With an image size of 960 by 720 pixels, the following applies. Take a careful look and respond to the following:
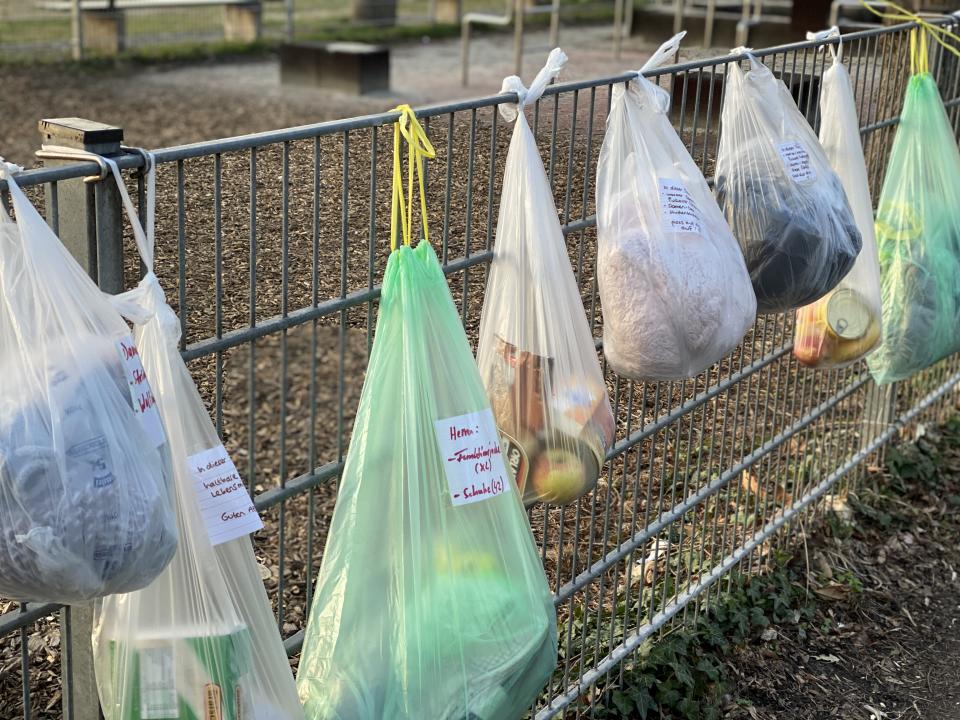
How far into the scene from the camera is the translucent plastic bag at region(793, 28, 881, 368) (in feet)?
10.5

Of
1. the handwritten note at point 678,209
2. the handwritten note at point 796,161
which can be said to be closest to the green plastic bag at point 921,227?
the handwritten note at point 796,161

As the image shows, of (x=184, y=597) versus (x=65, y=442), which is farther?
(x=184, y=597)

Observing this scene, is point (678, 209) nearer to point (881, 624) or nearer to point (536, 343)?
point (536, 343)

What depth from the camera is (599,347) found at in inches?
116

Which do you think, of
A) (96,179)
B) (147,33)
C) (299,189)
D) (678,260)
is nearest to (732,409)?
(678,260)

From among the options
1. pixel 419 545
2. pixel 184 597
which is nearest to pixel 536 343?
pixel 419 545

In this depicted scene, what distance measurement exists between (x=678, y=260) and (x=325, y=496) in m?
2.28

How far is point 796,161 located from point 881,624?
5.68 ft

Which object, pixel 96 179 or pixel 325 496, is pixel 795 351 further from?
pixel 96 179

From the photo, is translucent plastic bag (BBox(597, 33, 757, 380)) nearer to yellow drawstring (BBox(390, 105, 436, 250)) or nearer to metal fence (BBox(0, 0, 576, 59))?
yellow drawstring (BBox(390, 105, 436, 250))

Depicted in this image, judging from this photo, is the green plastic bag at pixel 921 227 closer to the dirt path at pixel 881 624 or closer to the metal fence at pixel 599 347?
the metal fence at pixel 599 347

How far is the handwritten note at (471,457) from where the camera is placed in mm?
2021

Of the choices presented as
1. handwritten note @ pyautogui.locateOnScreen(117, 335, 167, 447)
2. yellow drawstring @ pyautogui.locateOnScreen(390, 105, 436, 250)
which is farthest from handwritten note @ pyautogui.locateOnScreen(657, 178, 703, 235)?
handwritten note @ pyautogui.locateOnScreen(117, 335, 167, 447)

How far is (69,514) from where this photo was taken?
61.4 inches
